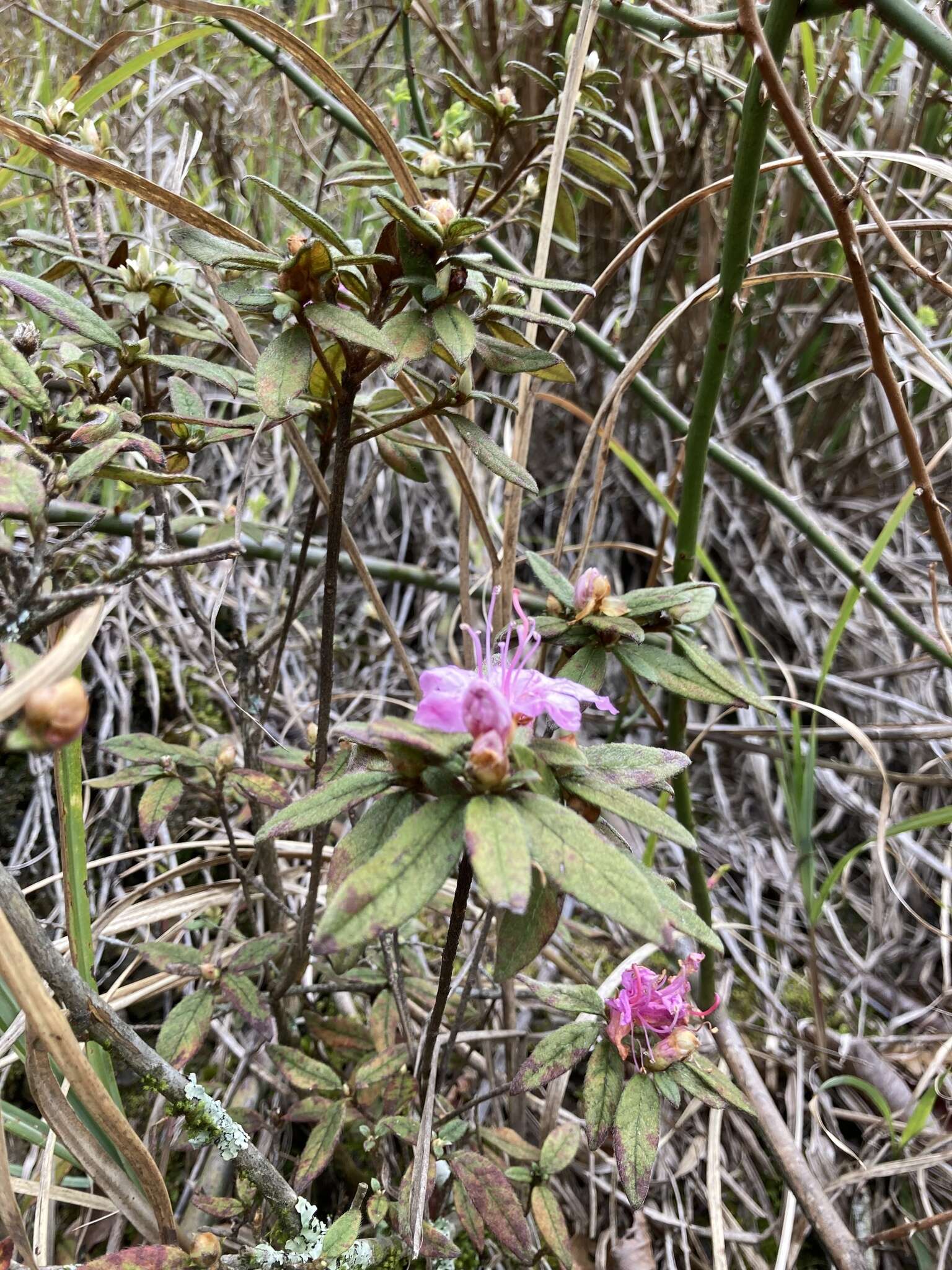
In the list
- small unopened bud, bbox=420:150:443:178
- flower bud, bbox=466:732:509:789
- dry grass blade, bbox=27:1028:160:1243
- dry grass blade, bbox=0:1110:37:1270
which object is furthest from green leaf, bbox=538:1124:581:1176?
small unopened bud, bbox=420:150:443:178

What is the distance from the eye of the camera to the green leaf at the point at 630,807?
1.65ft

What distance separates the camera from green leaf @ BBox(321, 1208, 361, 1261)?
64 centimetres

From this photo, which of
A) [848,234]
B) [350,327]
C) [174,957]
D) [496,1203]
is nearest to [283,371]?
[350,327]

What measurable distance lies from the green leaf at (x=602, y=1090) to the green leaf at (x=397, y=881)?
38cm

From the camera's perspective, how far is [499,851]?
16.5 inches

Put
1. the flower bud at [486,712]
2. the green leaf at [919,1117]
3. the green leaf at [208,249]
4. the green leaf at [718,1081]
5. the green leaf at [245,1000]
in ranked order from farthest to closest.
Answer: the green leaf at [919,1117] < the green leaf at [245,1000] < the green leaf at [718,1081] < the green leaf at [208,249] < the flower bud at [486,712]

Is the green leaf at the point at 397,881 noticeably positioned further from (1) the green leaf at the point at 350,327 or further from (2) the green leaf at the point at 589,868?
(1) the green leaf at the point at 350,327

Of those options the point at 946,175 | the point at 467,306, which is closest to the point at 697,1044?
the point at 946,175

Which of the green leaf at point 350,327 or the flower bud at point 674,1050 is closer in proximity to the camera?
the green leaf at point 350,327

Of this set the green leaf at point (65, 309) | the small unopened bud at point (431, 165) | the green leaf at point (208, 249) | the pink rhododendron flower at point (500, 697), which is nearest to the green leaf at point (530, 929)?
the pink rhododendron flower at point (500, 697)

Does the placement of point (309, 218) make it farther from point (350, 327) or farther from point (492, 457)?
point (492, 457)

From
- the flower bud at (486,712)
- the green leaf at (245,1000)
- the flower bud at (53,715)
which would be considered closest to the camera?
the flower bud at (53,715)

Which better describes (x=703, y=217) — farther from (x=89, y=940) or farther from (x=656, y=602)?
(x=89, y=940)

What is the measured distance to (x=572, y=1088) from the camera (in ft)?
3.78
